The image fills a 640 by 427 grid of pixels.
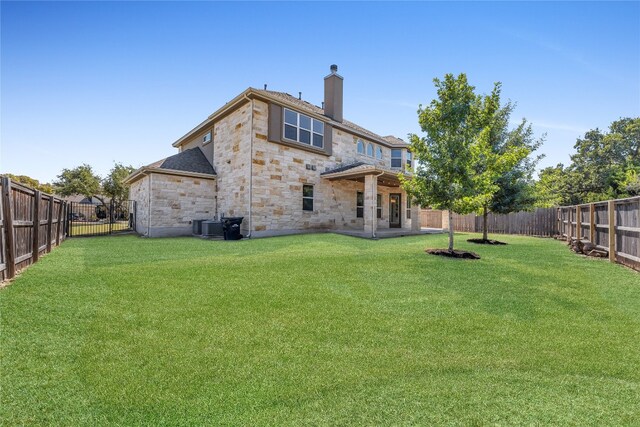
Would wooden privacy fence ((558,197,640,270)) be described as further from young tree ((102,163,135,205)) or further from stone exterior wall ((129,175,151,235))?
young tree ((102,163,135,205))


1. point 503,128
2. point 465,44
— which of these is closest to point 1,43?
point 465,44

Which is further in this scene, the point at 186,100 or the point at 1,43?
the point at 186,100

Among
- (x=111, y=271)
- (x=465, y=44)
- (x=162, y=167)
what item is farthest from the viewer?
(x=162, y=167)

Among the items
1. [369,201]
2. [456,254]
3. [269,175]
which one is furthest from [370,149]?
[456,254]

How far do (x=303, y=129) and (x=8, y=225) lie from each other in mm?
12150

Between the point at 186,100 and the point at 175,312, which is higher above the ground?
the point at 186,100

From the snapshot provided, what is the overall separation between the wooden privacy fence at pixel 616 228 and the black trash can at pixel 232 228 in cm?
1291

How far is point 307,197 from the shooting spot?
15359mm

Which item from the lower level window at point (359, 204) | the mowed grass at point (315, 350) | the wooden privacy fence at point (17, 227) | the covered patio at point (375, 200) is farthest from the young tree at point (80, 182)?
the mowed grass at point (315, 350)

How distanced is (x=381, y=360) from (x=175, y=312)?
2827mm

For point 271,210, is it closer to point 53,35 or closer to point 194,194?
point 194,194

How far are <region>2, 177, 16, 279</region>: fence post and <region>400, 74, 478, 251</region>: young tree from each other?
32.2 ft

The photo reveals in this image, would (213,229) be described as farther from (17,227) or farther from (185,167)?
Result: (17,227)

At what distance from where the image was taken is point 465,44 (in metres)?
9.71
